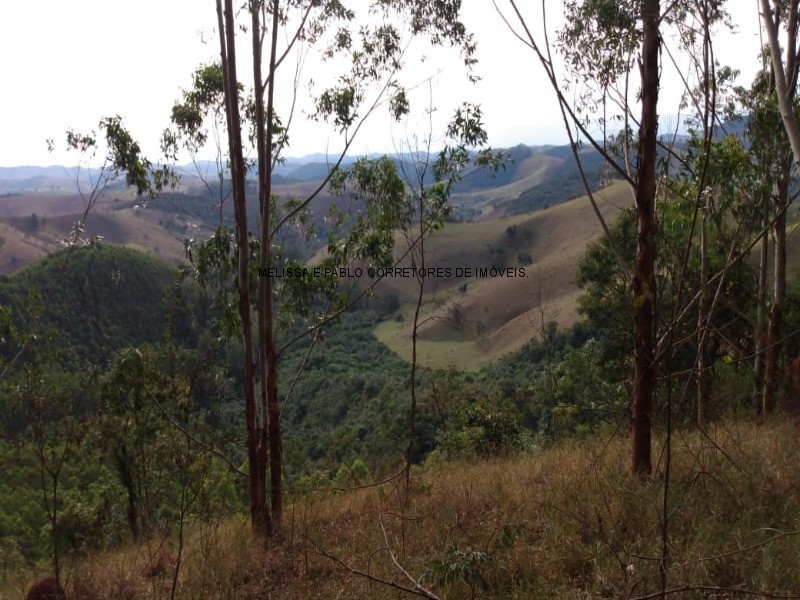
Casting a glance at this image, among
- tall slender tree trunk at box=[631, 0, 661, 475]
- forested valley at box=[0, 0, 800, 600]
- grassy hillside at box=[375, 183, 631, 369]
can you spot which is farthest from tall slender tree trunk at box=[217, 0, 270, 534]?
grassy hillside at box=[375, 183, 631, 369]

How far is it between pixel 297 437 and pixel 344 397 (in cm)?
459

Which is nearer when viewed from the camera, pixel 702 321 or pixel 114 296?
pixel 702 321

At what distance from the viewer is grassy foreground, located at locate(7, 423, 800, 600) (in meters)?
3.05

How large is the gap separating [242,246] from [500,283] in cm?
4985

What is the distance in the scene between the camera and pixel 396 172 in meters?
6.28

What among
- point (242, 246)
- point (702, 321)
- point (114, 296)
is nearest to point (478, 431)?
point (702, 321)

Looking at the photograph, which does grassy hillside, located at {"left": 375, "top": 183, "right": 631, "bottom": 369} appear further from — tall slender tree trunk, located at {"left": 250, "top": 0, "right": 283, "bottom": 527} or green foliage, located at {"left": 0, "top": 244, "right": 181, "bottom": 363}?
tall slender tree trunk, located at {"left": 250, "top": 0, "right": 283, "bottom": 527}

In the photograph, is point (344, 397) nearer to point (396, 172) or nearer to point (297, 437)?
point (297, 437)

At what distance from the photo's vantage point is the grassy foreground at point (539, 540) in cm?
305

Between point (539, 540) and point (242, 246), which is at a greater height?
point (242, 246)

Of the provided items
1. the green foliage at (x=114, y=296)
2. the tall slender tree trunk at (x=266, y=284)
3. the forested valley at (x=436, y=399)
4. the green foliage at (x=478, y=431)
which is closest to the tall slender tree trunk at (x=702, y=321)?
the forested valley at (x=436, y=399)

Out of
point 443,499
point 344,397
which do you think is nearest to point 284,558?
point 443,499

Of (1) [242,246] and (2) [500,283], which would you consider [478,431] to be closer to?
(1) [242,246]

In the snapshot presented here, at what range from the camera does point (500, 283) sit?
5375cm
